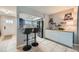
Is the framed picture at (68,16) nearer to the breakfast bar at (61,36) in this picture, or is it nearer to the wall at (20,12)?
the breakfast bar at (61,36)

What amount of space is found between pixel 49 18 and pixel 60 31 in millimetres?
401

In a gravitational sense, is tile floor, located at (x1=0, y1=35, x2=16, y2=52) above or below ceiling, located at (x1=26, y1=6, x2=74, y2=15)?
below

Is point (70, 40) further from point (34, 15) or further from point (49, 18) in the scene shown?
point (34, 15)

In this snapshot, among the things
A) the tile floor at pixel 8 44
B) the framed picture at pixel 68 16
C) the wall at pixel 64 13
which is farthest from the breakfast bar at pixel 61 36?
the tile floor at pixel 8 44

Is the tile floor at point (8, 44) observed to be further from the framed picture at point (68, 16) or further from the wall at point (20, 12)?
the framed picture at point (68, 16)

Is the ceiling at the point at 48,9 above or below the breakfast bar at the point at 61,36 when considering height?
above


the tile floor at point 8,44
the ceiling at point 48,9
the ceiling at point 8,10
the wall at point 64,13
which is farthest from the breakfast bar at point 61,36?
the ceiling at point 8,10

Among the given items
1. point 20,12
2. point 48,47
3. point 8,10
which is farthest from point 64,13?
point 8,10

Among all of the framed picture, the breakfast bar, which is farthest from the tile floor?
the framed picture

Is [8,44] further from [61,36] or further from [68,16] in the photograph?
[68,16]

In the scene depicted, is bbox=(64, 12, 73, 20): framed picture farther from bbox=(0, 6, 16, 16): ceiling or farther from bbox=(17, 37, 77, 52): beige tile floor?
bbox=(0, 6, 16, 16): ceiling

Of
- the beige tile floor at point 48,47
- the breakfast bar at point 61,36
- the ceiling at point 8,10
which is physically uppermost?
the ceiling at point 8,10

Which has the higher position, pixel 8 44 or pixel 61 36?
pixel 61 36
